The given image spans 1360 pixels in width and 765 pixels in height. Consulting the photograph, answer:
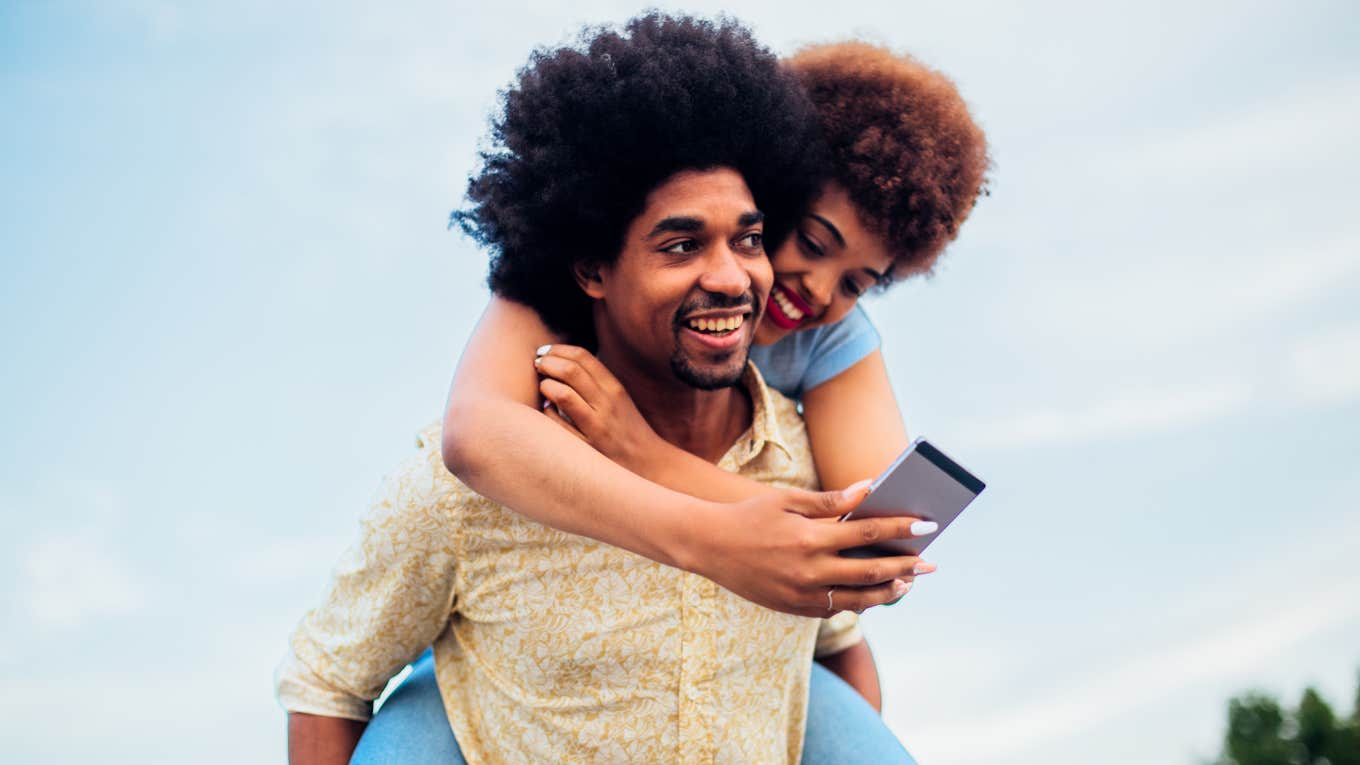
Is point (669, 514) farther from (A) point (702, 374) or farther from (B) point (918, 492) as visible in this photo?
(A) point (702, 374)

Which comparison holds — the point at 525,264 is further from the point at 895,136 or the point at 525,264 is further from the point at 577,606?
the point at 895,136

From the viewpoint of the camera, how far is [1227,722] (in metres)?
30.9

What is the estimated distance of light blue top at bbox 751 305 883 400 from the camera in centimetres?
443

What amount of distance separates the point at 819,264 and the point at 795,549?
172 cm

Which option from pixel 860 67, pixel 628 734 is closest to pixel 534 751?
pixel 628 734

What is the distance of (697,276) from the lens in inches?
146

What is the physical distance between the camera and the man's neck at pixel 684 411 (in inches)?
157

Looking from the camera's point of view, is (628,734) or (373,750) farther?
(373,750)

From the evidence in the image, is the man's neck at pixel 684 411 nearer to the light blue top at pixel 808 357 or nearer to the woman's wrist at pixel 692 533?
the light blue top at pixel 808 357

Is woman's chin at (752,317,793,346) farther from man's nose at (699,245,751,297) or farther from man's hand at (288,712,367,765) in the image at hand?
man's hand at (288,712,367,765)

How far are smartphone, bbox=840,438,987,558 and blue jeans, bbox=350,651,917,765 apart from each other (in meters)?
1.52

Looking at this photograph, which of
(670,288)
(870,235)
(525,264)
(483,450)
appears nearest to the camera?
(483,450)

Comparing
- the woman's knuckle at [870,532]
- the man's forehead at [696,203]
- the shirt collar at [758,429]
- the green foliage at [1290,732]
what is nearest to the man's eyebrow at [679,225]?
the man's forehead at [696,203]

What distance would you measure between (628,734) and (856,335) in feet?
5.24
